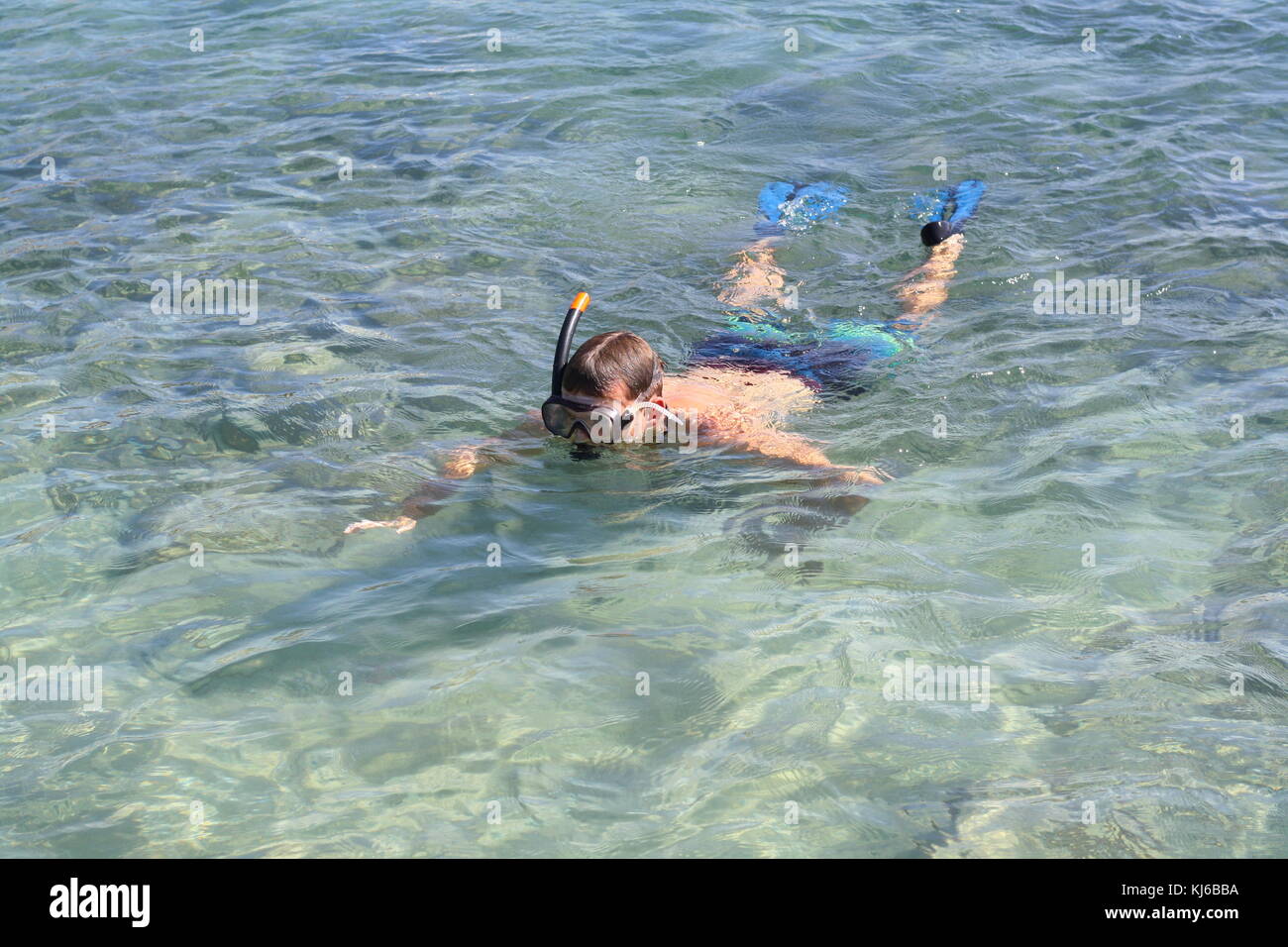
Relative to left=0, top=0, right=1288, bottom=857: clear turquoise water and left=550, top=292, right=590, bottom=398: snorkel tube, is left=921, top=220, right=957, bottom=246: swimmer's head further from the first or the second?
left=550, top=292, right=590, bottom=398: snorkel tube

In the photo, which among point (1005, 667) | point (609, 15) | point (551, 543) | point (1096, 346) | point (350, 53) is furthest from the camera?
point (609, 15)

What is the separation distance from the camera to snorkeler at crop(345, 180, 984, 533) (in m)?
4.60

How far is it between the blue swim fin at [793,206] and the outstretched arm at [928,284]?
869mm

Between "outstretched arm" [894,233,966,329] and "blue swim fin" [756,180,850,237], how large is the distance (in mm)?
869

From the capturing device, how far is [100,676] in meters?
3.61

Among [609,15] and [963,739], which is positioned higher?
[609,15]

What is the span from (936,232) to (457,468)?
135 inches

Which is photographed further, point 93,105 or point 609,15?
point 609,15

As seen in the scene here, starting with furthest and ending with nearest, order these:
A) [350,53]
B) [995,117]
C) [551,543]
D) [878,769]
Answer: [350,53] < [995,117] < [551,543] < [878,769]

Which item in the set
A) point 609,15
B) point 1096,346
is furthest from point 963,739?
point 609,15

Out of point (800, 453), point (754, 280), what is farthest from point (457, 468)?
point (754, 280)

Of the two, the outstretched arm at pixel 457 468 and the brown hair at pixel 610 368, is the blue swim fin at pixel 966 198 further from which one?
the outstretched arm at pixel 457 468

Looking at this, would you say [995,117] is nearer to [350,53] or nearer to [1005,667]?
[350,53]

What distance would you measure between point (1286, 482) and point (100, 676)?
172 inches
